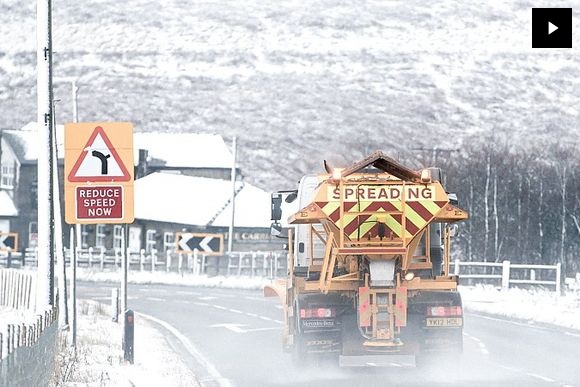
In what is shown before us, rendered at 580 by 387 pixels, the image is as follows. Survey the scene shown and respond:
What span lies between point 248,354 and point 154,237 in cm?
6561

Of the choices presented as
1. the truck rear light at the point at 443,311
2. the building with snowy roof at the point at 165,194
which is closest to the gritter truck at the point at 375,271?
the truck rear light at the point at 443,311

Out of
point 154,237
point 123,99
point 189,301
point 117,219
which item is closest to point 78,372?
point 117,219

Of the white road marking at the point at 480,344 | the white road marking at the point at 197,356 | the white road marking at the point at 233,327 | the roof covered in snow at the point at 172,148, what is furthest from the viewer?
the roof covered in snow at the point at 172,148

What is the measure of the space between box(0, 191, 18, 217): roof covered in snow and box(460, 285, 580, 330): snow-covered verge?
184 ft

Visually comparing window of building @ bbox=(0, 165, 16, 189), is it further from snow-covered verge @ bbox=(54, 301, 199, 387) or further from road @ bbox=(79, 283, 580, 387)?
snow-covered verge @ bbox=(54, 301, 199, 387)

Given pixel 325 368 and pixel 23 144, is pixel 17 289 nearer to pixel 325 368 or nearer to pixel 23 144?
pixel 325 368

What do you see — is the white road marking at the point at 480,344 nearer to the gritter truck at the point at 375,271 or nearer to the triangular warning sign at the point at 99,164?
the gritter truck at the point at 375,271

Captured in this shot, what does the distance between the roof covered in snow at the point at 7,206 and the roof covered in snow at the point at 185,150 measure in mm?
9137

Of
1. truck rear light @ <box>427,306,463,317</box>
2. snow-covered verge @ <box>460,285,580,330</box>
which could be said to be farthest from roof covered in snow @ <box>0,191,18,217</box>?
truck rear light @ <box>427,306,463,317</box>

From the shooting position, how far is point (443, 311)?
20922 millimetres

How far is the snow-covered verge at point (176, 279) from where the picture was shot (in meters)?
61.8

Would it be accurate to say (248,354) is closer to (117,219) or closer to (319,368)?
(319,368)

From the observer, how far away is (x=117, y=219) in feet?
63.2

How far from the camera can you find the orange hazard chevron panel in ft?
66.0
